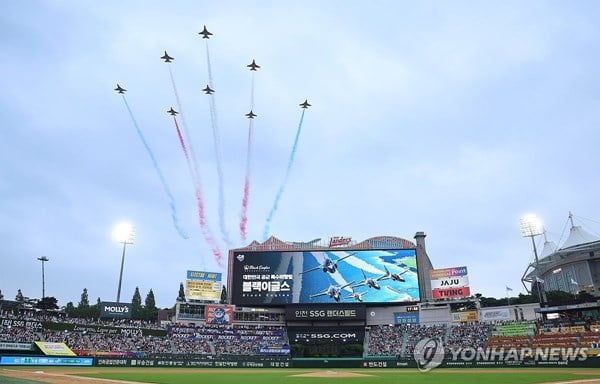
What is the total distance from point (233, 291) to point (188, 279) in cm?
1024

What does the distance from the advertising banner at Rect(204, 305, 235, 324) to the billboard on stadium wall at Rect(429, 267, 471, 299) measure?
3675cm

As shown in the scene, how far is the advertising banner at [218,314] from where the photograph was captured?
7765 centimetres

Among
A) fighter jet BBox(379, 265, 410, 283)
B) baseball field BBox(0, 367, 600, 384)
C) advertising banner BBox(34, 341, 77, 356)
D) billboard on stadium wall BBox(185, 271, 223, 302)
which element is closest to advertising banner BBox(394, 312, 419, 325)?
fighter jet BBox(379, 265, 410, 283)

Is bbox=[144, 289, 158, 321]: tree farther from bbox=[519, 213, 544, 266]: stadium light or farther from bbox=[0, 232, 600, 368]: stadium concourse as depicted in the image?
bbox=[519, 213, 544, 266]: stadium light

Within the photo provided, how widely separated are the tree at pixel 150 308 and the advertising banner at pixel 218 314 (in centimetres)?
4958

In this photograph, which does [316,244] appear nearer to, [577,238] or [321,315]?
[321,315]

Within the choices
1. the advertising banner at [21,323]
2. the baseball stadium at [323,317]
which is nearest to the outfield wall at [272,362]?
the baseball stadium at [323,317]

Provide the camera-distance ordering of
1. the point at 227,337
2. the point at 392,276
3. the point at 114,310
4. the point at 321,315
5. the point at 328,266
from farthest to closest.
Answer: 1. the point at 328,266
2. the point at 392,276
3. the point at 227,337
4. the point at 321,315
5. the point at 114,310

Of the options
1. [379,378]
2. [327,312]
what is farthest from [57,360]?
[327,312]

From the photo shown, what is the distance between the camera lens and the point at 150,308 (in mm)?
129500

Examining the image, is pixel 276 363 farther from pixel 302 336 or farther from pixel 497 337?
pixel 497 337

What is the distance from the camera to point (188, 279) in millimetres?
82000

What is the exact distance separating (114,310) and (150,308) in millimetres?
59221

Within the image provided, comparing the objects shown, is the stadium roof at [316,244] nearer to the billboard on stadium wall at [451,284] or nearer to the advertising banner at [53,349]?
the billboard on stadium wall at [451,284]
